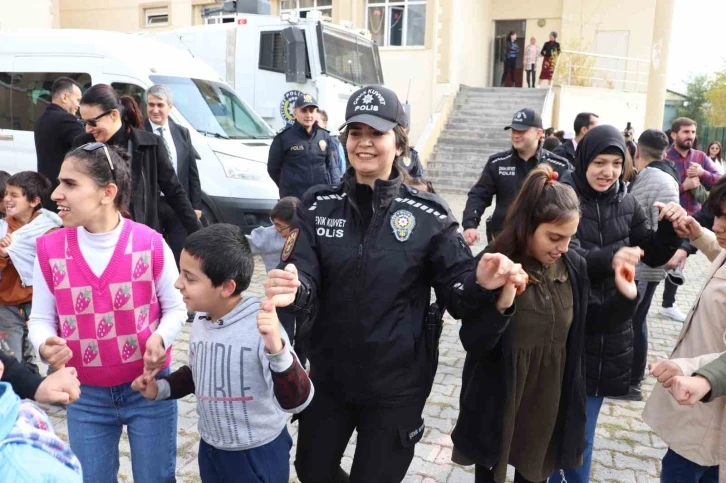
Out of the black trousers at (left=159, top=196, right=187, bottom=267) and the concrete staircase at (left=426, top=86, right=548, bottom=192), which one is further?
the concrete staircase at (left=426, top=86, right=548, bottom=192)

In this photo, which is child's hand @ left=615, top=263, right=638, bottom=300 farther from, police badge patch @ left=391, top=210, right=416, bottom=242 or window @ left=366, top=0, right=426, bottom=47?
window @ left=366, top=0, right=426, bottom=47

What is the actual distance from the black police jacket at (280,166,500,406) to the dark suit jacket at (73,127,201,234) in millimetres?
1957

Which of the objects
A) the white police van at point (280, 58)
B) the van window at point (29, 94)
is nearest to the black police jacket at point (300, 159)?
the van window at point (29, 94)

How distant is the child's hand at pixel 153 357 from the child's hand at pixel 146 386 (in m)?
0.02

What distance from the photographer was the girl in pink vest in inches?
88.8

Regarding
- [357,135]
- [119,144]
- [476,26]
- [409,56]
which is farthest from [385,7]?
[357,135]

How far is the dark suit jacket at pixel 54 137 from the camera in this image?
450 centimetres

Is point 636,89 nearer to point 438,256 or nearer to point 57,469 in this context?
point 438,256

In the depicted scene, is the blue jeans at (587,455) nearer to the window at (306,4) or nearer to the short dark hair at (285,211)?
the short dark hair at (285,211)

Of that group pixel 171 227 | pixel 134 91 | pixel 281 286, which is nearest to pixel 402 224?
pixel 281 286

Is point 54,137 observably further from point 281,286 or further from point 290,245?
point 281,286

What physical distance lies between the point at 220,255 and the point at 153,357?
1.43 feet

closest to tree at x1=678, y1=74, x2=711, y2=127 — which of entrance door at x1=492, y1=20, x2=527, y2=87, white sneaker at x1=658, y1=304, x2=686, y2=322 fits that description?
entrance door at x1=492, y1=20, x2=527, y2=87

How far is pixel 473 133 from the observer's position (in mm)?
17719
